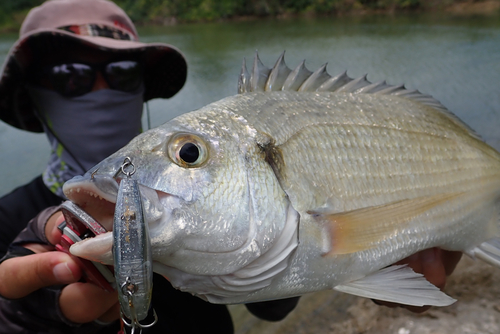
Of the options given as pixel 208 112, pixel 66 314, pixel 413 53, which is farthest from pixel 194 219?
pixel 413 53

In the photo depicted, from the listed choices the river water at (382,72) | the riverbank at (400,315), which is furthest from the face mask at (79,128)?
the river water at (382,72)

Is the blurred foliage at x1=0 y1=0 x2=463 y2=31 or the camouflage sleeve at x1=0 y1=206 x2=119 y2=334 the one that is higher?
the camouflage sleeve at x1=0 y1=206 x2=119 y2=334

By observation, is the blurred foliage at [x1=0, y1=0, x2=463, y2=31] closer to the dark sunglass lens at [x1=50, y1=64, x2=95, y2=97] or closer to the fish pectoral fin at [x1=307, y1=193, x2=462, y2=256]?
the dark sunglass lens at [x1=50, y1=64, x2=95, y2=97]

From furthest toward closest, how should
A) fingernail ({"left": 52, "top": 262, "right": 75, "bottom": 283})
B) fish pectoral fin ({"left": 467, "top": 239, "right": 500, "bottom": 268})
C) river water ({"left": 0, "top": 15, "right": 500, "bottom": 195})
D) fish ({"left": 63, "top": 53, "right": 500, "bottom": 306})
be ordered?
river water ({"left": 0, "top": 15, "right": 500, "bottom": 195})
fish pectoral fin ({"left": 467, "top": 239, "right": 500, "bottom": 268})
fingernail ({"left": 52, "top": 262, "right": 75, "bottom": 283})
fish ({"left": 63, "top": 53, "right": 500, "bottom": 306})

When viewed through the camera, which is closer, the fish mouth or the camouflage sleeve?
the fish mouth

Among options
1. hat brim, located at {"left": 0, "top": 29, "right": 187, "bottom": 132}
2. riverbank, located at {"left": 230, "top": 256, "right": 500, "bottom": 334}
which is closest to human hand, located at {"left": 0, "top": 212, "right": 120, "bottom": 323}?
hat brim, located at {"left": 0, "top": 29, "right": 187, "bottom": 132}

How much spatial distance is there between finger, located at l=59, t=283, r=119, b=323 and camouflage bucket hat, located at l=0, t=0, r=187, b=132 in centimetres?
Result: 95

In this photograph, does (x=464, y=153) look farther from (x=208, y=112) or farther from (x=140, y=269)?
(x=140, y=269)

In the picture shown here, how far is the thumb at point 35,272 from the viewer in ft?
2.21

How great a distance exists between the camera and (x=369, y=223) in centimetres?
73

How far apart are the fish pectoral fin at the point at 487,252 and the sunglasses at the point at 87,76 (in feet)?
4.68

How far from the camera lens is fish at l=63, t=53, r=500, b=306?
543 mm

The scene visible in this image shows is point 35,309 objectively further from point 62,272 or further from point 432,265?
point 432,265

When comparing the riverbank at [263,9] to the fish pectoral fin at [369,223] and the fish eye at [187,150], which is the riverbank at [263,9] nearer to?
the fish pectoral fin at [369,223]
